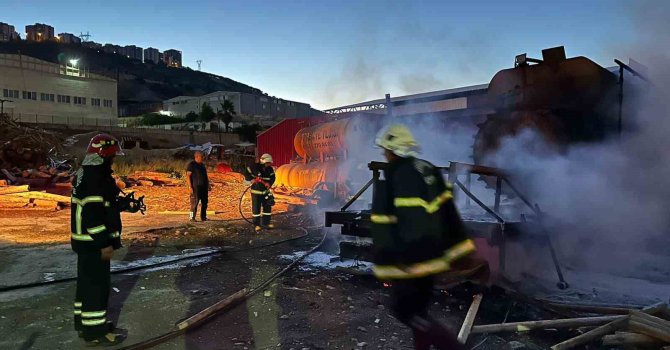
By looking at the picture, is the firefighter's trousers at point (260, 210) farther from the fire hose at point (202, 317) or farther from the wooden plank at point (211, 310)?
the wooden plank at point (211, 310)

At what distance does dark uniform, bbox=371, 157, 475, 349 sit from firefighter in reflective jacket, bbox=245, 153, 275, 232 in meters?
6.70

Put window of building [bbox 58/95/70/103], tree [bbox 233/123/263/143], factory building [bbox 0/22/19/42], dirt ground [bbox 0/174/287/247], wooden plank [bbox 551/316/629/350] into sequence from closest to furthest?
wooden plank [bbox 551/316/629/350] < dirt ground [bbox 0/174/287/247] < tree [bbox 233/123/263/143] < window of building [bbox 58/95/70/103] < factory building [bbox 0/22/19/42]

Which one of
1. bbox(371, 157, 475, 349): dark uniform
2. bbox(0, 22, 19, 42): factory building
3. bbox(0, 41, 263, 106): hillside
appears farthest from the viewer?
bbox(0, 22, 19, 42): factory building

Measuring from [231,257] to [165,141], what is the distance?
37.6 metres

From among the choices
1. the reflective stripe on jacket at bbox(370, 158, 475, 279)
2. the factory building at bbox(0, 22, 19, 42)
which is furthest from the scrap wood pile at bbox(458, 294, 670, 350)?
the factory building at bbox(0, 22, 19, 42)

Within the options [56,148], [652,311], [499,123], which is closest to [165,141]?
[56,148]

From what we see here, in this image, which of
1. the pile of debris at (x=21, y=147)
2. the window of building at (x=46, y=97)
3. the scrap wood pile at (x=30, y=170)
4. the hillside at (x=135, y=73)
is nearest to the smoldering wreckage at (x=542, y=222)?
the scrap wood pile at (x=30, y=170)

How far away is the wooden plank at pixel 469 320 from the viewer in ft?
12.1

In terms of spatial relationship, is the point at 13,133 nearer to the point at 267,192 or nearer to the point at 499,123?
the point at 267,192

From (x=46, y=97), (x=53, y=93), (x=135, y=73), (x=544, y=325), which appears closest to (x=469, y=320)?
(x=544, y=325)

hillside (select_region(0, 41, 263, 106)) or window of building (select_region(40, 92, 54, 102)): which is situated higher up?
hillside (select_region(0, 41, 263, 106))

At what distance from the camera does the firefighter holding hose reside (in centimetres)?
364

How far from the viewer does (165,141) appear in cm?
4150

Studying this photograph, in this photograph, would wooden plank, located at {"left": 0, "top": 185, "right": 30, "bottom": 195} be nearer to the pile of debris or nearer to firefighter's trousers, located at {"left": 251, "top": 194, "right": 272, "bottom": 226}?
the pile of debris
